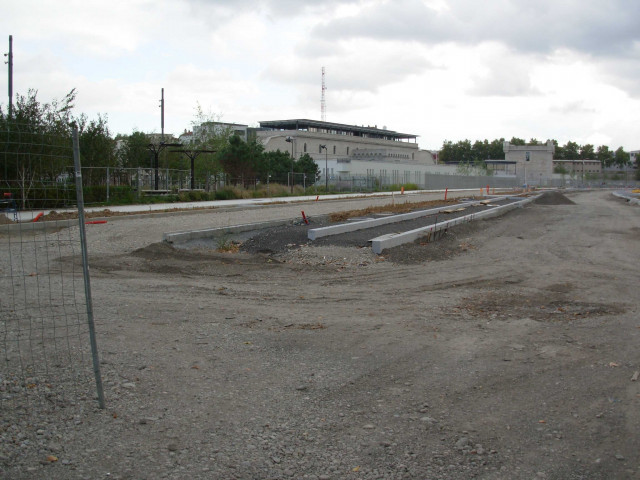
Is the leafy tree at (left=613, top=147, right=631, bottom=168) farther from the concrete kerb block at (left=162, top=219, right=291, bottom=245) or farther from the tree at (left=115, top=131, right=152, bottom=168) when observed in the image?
the concrete kerb block at (left=162, top=219, right=291, bottom=245)

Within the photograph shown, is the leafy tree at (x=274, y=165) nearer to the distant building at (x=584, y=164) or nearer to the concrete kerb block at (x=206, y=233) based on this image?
the concrete kerb block at (x=206, y=233)

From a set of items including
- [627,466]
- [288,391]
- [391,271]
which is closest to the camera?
[627,466]

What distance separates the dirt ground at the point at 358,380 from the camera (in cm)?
409

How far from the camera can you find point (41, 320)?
7328mm

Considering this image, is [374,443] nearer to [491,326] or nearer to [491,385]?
[491,385]

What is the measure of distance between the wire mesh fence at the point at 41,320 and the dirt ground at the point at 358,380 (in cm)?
28

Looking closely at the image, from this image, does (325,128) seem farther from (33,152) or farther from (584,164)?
(33,152)

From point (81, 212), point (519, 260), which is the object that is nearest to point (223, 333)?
point (81, 212)

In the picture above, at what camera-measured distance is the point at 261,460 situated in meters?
4.11

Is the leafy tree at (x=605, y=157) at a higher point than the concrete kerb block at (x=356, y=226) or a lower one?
higher

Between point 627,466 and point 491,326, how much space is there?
3.79 metres

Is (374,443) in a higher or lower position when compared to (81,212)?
lower

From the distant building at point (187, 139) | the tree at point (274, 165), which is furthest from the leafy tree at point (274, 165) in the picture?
the distant building at point (187, 139)

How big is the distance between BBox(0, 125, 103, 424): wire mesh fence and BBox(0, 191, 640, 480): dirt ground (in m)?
0.28
